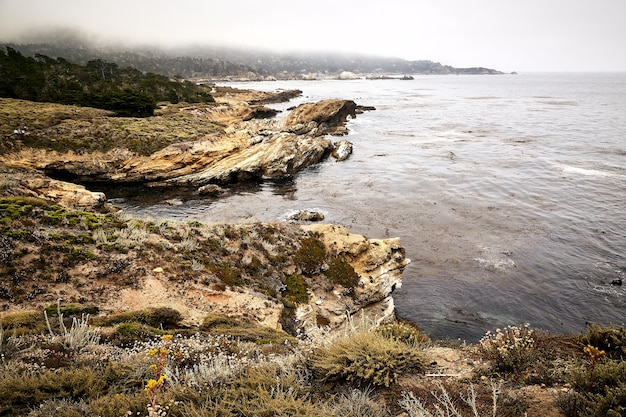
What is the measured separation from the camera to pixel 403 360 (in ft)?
17.3

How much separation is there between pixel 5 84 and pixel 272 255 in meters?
47.4

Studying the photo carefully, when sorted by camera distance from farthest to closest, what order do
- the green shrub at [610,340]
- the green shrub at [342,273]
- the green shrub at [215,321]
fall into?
Result: 1. the green shrub at [342,273]
2. the green shrub at [215,321]
3. the green shrub at [610,340]

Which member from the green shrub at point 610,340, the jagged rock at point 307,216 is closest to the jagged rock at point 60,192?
the jagged rock at point 307,216

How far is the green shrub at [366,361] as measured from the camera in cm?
486

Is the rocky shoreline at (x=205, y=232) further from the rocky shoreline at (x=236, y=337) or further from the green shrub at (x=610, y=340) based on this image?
the green shrub at (x=610, y=340)

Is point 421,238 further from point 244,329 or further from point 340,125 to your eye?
point 340,125

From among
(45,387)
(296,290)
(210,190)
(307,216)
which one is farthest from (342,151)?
(45,387)

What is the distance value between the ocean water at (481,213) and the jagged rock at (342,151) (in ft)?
3.29

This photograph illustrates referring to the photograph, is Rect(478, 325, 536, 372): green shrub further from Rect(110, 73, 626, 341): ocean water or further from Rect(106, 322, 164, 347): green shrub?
Rect(110, 73, 626, 341): ocean water

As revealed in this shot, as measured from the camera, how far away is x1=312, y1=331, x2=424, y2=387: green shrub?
16.0ft

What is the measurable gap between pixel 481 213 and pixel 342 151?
19.6 m

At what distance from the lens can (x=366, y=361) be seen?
5086 millimetres

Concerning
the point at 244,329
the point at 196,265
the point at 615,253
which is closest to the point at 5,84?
the point at 196,265

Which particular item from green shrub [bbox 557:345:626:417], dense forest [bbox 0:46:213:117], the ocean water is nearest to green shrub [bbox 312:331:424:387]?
green shrub [bbox 557:345:626:417]
